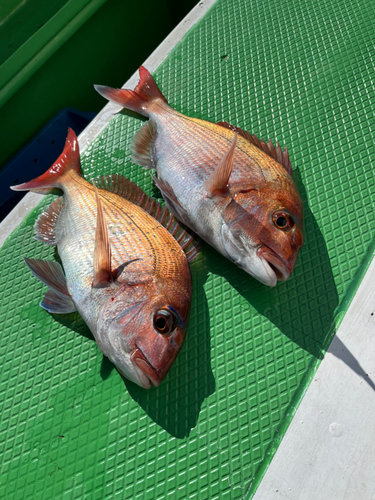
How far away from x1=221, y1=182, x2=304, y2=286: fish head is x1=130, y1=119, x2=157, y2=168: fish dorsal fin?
2.53ft

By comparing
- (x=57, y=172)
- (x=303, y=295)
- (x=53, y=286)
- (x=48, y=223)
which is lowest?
(x=303, y=295)

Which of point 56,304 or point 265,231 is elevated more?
point 56,304

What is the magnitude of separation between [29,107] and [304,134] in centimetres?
228

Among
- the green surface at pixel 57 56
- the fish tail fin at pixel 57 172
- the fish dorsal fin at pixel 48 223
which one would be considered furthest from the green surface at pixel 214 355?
the green surface at pixel 57 56

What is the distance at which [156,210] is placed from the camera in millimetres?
2223

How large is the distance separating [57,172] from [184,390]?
1427 mm

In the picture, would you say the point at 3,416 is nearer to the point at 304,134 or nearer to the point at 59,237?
the point at 59,237

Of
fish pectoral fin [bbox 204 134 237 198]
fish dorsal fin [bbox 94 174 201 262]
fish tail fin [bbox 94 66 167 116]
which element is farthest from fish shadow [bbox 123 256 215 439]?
fish tail fin [bbox 94 66 167 116]

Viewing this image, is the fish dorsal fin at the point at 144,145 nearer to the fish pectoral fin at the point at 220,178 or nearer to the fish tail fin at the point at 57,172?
the fish tail fin at the point at 57,172

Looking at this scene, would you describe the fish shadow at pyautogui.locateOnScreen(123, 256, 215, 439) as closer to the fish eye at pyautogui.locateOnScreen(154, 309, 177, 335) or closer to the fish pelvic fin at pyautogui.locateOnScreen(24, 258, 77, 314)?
the fish eye at pyautogui.locateOnScreen(154, 309, 177, 335)

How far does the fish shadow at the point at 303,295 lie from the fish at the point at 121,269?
33 centimetres

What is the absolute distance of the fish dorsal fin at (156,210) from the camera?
6.79ft

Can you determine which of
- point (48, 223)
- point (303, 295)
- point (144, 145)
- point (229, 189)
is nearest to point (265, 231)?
point (229, 189)

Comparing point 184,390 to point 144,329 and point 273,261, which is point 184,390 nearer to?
point 144,329
